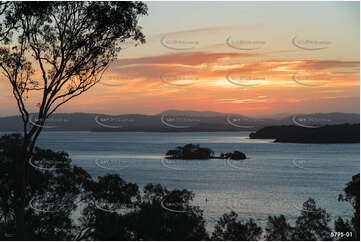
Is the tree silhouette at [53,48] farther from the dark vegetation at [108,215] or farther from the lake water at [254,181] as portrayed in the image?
the lake water at [254,181]

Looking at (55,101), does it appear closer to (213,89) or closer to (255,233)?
(255,233)

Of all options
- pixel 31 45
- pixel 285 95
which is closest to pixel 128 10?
pixel 31 45

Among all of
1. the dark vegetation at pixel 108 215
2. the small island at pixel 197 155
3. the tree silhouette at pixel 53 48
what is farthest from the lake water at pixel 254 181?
the tree silhouette at pixel 53 48

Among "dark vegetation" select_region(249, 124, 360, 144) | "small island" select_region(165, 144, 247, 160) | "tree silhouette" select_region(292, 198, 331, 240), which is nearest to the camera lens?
"tree silhouette" select_region(292, 198, 331, 240)

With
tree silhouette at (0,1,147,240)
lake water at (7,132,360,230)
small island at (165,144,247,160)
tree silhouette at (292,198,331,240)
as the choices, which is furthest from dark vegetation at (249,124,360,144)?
tree silhouette at (0,1,147,240)

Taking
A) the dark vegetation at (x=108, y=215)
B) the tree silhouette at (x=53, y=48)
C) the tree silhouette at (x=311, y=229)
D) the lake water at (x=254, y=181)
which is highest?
the tree silhouette at (x=53, y=48)

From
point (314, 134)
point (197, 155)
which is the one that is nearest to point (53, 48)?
point (197, 155)

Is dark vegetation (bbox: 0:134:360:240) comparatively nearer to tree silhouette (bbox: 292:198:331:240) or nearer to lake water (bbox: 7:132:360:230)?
tree silhouette (bbox: 292:198:331:240)

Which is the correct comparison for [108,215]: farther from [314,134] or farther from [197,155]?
[314,134]
